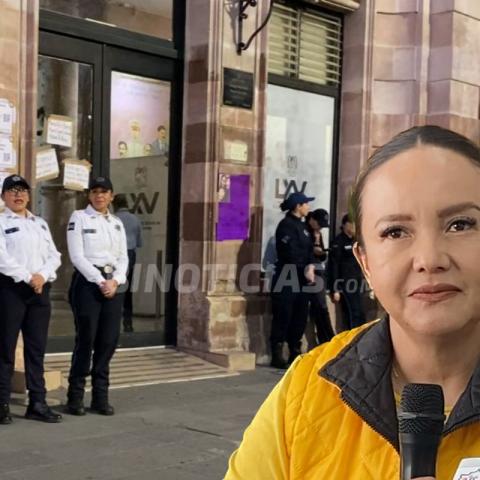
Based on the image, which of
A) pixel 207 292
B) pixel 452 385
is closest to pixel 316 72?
pixel 207 292

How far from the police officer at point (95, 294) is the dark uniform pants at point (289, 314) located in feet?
9.62

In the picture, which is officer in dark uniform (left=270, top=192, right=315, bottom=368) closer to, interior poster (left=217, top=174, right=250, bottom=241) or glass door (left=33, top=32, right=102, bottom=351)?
interior poster (left=217, top=174, right=250, bottom=241)

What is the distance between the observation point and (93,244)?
6.72 meters

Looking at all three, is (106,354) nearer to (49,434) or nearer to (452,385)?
(49,434)

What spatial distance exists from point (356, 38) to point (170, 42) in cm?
280

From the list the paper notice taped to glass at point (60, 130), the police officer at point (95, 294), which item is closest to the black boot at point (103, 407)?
the police officer at point (95, 294)

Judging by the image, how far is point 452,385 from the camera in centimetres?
161

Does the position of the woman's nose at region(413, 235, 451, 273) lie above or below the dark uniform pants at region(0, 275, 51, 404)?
above

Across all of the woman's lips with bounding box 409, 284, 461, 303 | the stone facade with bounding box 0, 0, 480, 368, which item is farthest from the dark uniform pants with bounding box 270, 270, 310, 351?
the woman's lips with bounding box 409, 284, 461, 303

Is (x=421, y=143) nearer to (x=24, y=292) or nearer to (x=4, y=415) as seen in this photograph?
(x=24, y=292)

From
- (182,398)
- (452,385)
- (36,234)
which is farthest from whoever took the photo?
(182,398)

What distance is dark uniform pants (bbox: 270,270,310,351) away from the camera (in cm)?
941

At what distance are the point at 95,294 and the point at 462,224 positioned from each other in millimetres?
5447

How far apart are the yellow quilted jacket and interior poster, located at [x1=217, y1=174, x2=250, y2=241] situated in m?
7.54
